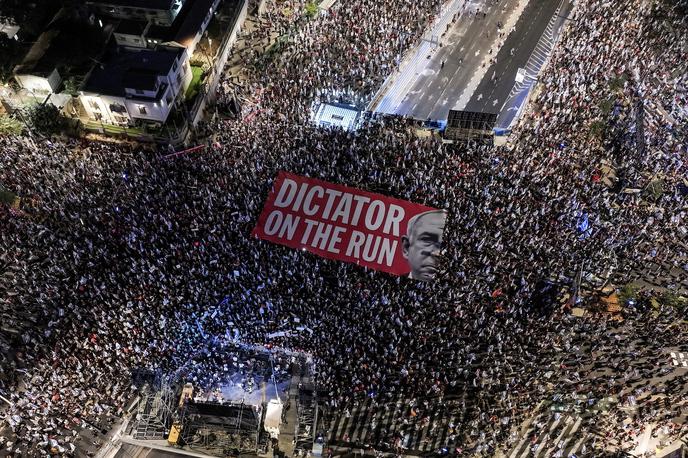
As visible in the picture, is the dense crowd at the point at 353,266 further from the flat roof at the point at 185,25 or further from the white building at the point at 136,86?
the flat roof at the point at 185,25

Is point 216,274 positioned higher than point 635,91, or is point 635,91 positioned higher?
point 635,91

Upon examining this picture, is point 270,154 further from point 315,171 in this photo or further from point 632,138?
point 632,138

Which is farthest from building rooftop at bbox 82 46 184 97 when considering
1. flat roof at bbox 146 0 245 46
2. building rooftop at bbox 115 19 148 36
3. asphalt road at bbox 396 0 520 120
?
asphalt road at bbox 396 0 520 120

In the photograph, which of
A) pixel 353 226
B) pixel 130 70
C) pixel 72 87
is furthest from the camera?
pixel 72 87

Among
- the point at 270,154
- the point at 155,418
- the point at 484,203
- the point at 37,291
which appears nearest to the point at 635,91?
the point at 484,203

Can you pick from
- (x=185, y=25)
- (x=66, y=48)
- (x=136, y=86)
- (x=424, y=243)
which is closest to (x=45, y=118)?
(x=136, y=86)

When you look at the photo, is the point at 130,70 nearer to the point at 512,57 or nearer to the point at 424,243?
the point at 424,243

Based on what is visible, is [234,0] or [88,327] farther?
[234,0]

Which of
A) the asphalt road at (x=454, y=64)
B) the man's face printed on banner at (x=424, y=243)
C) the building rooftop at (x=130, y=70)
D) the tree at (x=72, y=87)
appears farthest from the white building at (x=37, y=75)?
the man's face printed on banner at (x=424, y=243)
